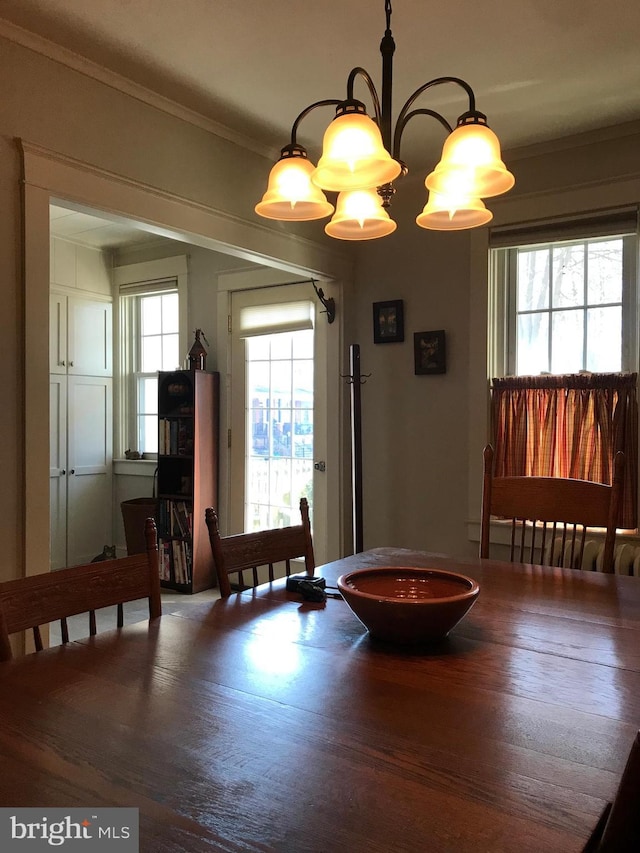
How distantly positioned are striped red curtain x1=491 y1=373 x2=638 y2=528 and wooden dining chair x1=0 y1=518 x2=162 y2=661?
2.19 metres

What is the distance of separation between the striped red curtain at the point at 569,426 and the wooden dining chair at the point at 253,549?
1.65m

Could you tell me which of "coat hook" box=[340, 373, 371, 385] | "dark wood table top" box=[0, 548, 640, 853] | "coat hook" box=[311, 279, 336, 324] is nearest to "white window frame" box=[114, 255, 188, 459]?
"coat hook" box=[311, 279, 336, 324]

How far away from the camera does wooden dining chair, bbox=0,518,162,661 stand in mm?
1197

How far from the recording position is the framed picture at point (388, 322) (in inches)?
139

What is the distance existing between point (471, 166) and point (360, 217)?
377 millimetres

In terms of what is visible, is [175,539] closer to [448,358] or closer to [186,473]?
[186,473]

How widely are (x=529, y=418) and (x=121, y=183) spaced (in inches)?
84.5

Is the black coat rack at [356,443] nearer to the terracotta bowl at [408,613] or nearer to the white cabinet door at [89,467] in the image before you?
the terracotta bowl at [408,613]

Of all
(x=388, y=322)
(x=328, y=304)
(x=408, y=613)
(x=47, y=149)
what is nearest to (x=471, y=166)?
(x=408, y=613)

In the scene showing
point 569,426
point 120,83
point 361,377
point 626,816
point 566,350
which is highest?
point 120,83

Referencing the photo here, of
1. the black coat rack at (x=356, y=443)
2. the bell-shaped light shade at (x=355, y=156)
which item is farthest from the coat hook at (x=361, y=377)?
the bell-shaped light shade at (x=355, y=156)

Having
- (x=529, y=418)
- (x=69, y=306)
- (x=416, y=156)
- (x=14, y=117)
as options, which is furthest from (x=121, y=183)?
(x=69, y=306)

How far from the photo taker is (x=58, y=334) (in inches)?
185

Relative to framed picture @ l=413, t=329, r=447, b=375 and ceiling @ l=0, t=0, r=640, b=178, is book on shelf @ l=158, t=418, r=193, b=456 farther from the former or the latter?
ceiling @ l=0, t=0, r=640, b=178
